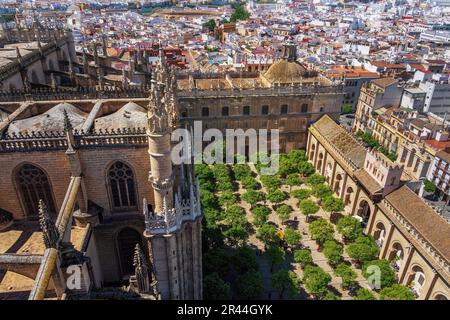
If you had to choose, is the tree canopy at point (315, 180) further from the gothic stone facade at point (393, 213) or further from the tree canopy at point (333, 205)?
the tree canopy at point (333, 205)

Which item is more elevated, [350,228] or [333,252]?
[350,228]

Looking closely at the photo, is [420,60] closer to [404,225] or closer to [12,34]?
[404,225]

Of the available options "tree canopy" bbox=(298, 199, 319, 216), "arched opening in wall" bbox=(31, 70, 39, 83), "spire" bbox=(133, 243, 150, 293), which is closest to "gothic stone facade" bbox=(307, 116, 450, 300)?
"tree canopy" bbox=(298, 199, 319, 216)

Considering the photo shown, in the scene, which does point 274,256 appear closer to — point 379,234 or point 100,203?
point 379,234

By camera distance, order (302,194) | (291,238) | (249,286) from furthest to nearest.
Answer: (302,194) < (291,238) < (249,286)

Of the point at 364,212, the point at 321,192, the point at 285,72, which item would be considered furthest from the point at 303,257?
the point at 285,72
